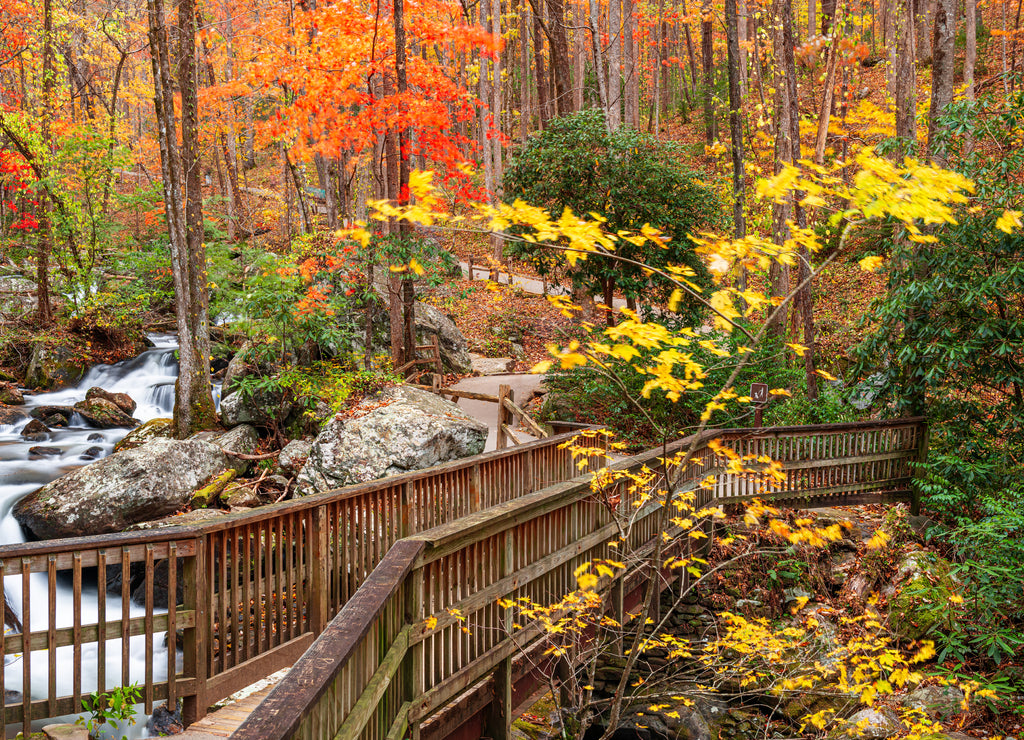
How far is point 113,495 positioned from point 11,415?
20.3 ft

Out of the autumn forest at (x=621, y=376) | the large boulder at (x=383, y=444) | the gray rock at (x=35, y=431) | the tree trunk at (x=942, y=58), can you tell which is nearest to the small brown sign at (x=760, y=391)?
the autumn forest at (x=621, y=376)

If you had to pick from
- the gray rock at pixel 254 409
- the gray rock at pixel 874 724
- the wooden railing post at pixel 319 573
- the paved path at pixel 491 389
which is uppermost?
the wooden railing post at pixel 319 573

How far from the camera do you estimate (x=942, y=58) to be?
33.4 ft

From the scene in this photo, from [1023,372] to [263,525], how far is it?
8883 mm

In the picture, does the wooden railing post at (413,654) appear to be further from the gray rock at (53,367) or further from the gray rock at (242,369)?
the gray rock at (53,367)

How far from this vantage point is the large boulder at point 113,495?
8891 mm

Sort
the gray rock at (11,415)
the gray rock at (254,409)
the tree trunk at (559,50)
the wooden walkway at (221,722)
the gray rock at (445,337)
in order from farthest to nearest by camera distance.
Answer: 1. the gray rock at (445,337)
2. the tree trunk at (559,50)
3. the gray rock at (11,415)
4. the gray rock at (254,409)
5. the wooden walkway at (221,722)

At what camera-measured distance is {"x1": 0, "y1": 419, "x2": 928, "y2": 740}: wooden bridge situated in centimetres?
290

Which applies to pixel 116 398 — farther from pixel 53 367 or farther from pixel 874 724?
pixel 874 724

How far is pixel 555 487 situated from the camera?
18.0 ft

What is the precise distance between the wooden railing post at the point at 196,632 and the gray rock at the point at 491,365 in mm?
13354

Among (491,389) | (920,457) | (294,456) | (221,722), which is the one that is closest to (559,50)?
(491,389)

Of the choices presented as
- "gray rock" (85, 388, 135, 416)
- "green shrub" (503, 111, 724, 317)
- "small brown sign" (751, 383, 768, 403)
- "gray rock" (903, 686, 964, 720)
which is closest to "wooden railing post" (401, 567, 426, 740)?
"gray rock" (903, 686, 964, 720)

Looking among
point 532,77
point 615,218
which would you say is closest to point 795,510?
point 615,218
